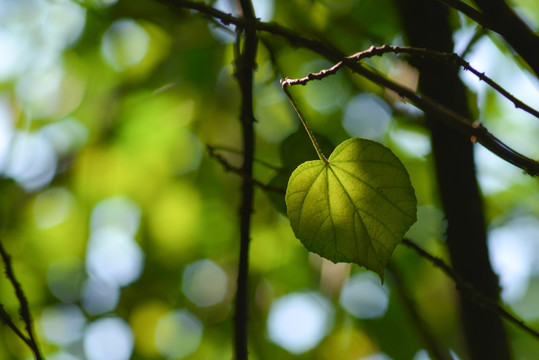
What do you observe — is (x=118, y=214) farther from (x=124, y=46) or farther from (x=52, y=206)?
(x=124, y=46)

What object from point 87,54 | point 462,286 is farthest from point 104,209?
point 462,286

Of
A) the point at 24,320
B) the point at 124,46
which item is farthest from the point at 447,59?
the point at 124,46

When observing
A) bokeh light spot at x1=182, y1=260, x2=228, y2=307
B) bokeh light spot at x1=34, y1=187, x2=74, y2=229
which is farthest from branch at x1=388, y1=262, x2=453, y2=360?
bokeh light spot at x1=34, y1=187, x2=74, y2=229

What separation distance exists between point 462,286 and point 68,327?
5.85 ft

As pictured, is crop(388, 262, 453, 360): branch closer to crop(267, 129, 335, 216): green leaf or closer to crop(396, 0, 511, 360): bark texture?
crop(396, 0, 511, 360): bark texture

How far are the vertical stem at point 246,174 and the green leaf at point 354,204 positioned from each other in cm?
17

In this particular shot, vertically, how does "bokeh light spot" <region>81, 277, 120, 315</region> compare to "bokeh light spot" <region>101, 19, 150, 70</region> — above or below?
below

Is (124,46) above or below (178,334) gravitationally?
above

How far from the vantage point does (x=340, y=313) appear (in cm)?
171

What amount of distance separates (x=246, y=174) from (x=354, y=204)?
0.20 m

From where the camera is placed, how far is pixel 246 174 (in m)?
0.74

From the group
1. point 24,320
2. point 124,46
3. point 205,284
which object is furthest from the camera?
point 205,284

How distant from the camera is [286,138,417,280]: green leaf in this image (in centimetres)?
56

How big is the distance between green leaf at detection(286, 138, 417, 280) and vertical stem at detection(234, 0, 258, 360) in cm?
17
